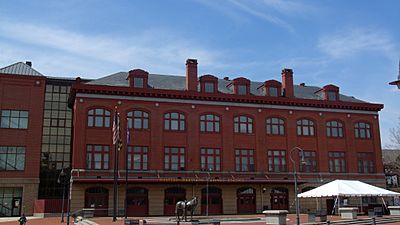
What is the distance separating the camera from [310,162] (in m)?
53.6

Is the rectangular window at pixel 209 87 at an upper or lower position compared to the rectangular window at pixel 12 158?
upper

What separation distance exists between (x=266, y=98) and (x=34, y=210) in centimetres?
2735

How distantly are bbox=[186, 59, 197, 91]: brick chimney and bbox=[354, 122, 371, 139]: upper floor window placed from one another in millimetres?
20670

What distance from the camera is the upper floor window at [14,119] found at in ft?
160

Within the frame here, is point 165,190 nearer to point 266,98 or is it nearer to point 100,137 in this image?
point 100,137

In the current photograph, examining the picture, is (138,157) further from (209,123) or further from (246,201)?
(246,201)

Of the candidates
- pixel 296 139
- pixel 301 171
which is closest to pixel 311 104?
pixel 296 139

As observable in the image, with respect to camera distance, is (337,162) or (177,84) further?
(337,162)

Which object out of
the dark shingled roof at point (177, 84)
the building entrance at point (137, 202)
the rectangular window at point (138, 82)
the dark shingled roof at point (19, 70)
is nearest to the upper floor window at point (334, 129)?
the dark shingled roof at point (177, 84)

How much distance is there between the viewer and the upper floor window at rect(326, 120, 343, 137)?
2186 inches

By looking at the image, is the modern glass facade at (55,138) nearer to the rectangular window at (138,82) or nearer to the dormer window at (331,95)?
the rectangular window at (138,82)

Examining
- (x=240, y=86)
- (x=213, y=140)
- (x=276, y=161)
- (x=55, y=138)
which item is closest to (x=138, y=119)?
(x=213, y=140)

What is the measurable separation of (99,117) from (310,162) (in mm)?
24126

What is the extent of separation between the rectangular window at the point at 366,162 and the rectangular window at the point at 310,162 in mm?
6128
